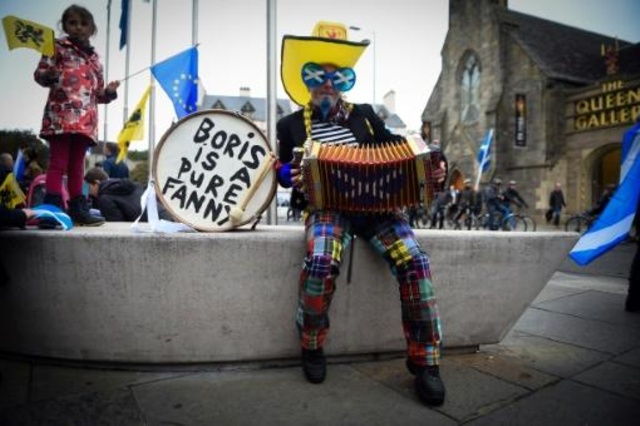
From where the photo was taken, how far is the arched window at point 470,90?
89.0 ft

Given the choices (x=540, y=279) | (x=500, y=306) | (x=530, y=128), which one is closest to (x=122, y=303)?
(x=500, y=306)

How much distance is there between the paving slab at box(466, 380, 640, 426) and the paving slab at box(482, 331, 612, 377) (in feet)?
0.92

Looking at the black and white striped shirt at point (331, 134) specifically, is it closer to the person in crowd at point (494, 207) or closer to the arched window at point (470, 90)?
the person in crowd at point (494, 207)

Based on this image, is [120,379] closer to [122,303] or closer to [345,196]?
[122,303]

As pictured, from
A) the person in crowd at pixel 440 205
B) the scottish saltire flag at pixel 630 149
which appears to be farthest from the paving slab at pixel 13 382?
the person in crowd at pixel 440 205

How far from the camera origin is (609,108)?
64.7 ft

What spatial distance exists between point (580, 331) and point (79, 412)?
349cm

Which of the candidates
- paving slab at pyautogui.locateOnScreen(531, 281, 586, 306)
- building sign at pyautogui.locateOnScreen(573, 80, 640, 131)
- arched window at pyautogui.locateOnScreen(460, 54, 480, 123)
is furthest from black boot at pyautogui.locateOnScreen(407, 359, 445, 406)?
arched window at pyautogui.locateOnScreen(460, 54, 480, 123)

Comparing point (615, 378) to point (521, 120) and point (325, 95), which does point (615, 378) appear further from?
point (521, 120)

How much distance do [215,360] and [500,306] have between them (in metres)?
1.83

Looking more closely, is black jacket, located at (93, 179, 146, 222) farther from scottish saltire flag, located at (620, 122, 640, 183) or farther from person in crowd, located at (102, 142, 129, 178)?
scottish saltire flag, located at (620, 122, 640, 183)

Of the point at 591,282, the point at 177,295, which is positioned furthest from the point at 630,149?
the point at 177,295

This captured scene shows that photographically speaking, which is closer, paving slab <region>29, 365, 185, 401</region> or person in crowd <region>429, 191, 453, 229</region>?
paving slab <region>29, 365, 185, 401</region>

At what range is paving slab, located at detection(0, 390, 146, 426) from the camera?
1.76 meters
